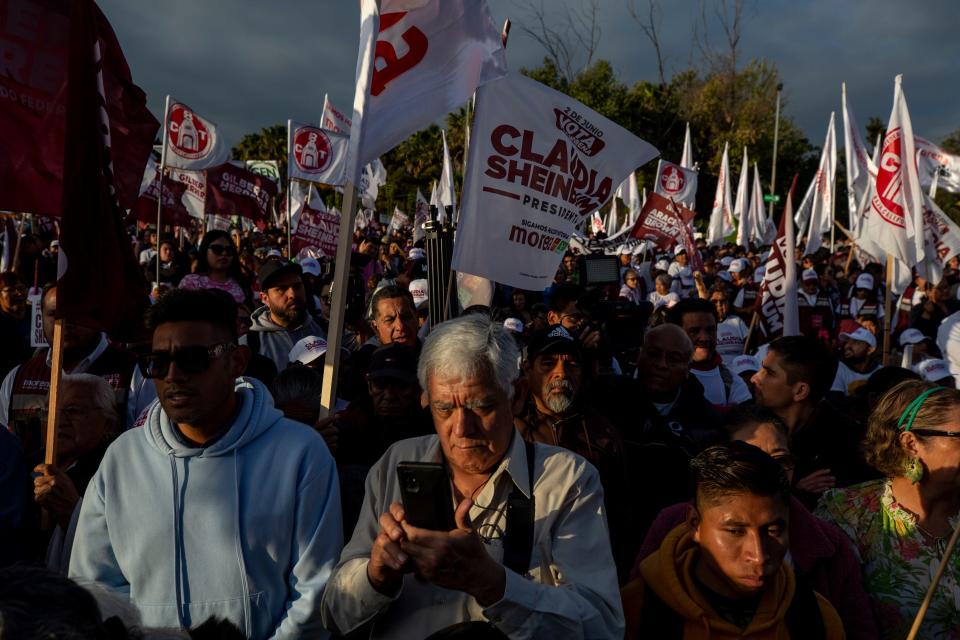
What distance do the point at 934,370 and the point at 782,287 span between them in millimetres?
1915

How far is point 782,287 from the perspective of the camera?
309 inches

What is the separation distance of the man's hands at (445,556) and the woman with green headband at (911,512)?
158cm

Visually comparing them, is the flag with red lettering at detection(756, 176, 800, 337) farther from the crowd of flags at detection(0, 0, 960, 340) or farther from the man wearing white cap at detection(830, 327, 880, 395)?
the man wearing white cap at detection(830, 327, 880, 395)

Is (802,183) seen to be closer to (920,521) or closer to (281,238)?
(281,238)

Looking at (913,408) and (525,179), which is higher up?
(525,179)

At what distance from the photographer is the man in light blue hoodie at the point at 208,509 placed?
7.13 ft

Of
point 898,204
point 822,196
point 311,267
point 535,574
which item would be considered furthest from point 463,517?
point 822,196

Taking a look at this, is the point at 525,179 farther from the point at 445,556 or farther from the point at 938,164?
the point at 938,164

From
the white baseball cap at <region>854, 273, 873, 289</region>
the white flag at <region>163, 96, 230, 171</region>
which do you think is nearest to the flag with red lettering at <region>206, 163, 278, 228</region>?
the white flag at <region>163, 96, 230, 171</region>

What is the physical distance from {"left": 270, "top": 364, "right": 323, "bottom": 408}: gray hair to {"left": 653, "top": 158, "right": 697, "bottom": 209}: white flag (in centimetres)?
1153

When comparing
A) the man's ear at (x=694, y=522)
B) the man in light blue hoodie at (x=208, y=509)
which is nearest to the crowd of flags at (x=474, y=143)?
the man in light blue hoodie at (x=208, y=509)

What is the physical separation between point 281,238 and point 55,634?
2114 centimetres

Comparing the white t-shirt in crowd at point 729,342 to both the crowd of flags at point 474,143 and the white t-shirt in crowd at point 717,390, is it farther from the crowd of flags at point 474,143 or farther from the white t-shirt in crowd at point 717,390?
the white t-shirt in crowd at point 717,390

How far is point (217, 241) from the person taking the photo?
7191 millimetres
